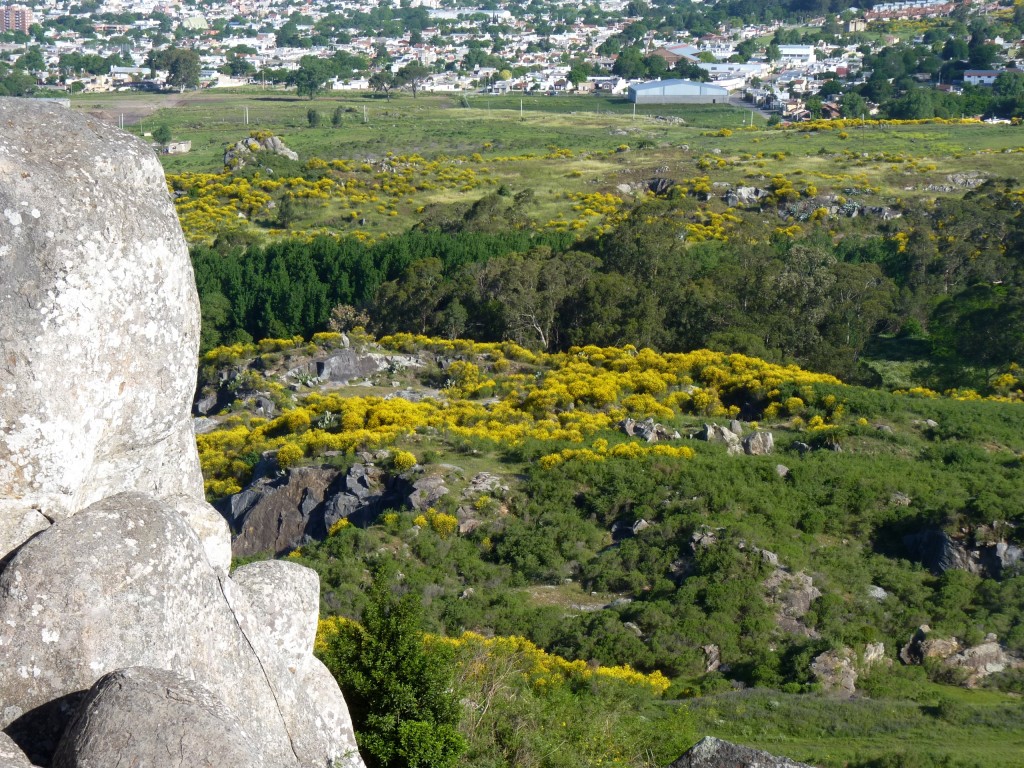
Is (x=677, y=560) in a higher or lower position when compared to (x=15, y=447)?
lower

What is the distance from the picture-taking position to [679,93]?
511 ft

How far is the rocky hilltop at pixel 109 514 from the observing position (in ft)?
23.8

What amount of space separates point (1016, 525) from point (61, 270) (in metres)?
24.3

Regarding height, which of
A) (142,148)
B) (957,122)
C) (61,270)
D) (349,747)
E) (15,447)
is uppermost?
(142,148)

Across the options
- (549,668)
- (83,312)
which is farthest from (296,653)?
(549,668)

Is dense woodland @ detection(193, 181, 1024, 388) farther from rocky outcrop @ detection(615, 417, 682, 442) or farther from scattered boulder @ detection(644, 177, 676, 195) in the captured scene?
rocky outcrop @ detection(615, 417, 682, 442)

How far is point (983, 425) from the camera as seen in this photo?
36719mm

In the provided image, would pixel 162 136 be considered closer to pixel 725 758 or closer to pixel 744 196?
pixel 744 196

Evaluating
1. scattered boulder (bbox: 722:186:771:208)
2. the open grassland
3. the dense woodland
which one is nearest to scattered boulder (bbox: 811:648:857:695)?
the dense woodland

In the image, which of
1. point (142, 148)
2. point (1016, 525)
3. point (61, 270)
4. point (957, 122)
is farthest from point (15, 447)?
point (957, 122)

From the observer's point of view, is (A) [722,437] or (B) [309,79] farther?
(B) [309,79]

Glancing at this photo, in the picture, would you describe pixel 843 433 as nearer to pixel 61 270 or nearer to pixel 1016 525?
pixel 1016 525

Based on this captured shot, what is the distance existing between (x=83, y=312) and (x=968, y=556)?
23.5 m

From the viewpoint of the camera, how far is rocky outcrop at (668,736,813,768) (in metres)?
11.3
